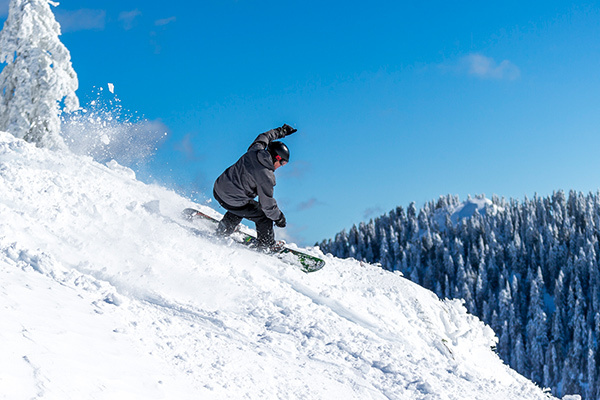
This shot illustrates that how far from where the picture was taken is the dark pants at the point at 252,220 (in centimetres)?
900

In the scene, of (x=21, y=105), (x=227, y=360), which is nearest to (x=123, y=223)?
(x=227, y=360)

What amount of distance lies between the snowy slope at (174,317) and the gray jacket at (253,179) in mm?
920

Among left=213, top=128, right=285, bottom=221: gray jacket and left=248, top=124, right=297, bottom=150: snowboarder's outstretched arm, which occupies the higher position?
left=248, top=124, right=297, bottom=150: snowboarder's outstretched arm

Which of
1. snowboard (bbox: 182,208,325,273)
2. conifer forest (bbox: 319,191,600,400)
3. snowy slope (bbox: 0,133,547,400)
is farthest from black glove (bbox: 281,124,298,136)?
conifer forest (bbox: 319,191,600,400)

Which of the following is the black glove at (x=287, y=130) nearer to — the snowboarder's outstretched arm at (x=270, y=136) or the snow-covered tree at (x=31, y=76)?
the snowboarder's outstretched arm at (x=270, y=136)

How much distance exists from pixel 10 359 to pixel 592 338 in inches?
3995

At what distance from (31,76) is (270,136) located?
1855cm

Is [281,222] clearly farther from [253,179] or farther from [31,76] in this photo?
[31,76]

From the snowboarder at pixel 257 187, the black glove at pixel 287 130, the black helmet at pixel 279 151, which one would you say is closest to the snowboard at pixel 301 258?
A: the snowboarder at pixel 257 187

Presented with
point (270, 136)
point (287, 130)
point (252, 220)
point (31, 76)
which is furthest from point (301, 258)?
point (31, 76)

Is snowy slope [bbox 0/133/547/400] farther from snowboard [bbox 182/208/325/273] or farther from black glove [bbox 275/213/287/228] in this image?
black glove [bbox 275/213/287/228]

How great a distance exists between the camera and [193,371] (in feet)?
13.2

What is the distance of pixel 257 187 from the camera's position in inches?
332

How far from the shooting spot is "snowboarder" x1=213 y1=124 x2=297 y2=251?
27.3 ft
